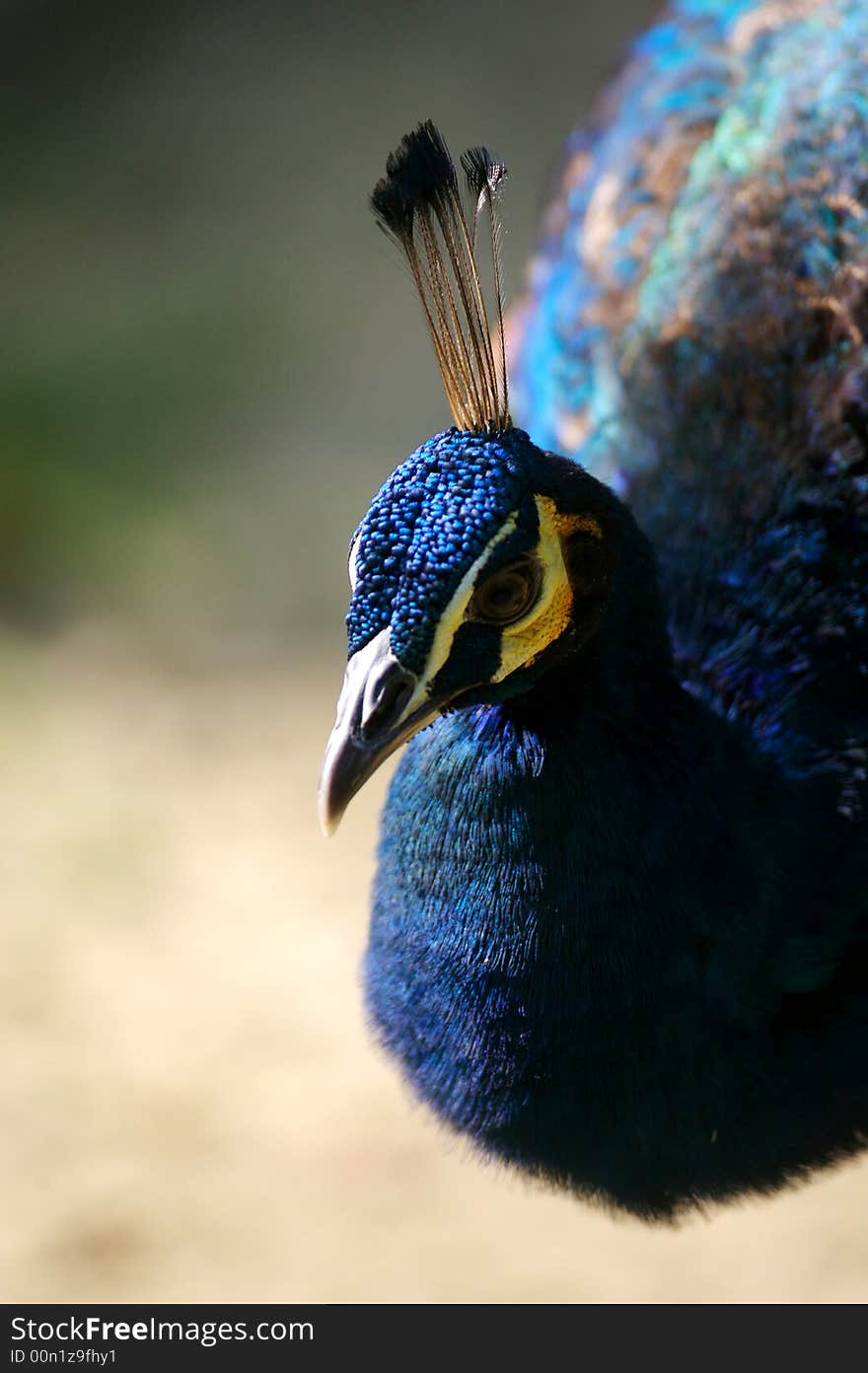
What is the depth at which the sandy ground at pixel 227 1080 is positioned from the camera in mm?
2393

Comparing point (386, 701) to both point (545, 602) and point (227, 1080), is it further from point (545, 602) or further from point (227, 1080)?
point (227, 1080)

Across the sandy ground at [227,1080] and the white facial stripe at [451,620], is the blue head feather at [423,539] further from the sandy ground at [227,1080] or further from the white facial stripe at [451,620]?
the sandy ground at [227,1080]

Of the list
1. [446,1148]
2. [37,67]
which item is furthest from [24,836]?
[37,67]

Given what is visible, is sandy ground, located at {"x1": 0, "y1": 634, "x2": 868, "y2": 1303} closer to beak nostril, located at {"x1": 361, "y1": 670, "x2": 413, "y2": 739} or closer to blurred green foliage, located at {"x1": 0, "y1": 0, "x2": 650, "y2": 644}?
blurred green foliage, located at {"x1": 0, "y1": 0, "x2": 650, "y2": 644}

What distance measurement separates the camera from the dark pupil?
1.35 meters

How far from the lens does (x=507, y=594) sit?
1366mm

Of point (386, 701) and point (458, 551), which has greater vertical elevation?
point (458, 551)

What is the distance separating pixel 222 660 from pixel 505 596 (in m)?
2.23

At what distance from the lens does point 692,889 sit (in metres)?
A: 1.52

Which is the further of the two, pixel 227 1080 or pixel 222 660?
pixel 222 660

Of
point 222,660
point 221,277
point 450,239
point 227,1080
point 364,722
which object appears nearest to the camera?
point 364,722

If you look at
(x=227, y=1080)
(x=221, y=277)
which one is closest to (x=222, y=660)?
(x=227, y=1080)

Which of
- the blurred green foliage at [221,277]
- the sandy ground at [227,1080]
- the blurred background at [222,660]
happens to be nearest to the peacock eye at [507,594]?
the blurred background at [222,660]

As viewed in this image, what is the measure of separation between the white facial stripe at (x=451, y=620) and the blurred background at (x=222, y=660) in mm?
545
